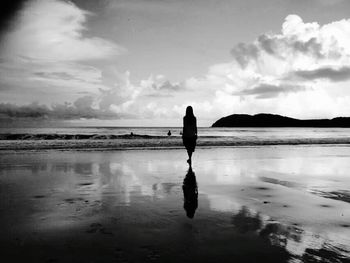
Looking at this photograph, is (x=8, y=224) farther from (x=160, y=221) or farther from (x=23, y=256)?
Answer: (x=160, y=221)

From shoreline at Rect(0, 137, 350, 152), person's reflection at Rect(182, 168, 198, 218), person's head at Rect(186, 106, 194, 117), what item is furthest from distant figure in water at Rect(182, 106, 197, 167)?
shoreline at Rect(0, 137, 350, 152)

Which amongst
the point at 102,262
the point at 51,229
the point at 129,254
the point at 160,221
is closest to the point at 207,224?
the point at 160,221

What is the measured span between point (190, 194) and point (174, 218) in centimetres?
225

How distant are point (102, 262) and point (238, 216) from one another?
9.61 feet

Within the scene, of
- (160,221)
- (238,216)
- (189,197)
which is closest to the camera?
(160,221)

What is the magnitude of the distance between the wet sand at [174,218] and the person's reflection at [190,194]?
0.9 inches

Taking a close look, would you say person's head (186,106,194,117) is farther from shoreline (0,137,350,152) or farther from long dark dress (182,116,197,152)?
shoreline (0,137,350,152)

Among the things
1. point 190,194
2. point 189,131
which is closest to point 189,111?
point 189,131

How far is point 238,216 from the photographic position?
19.4ft

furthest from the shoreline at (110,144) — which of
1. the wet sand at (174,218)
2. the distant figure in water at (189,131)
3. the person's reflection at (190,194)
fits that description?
the wet sand at (174,218)

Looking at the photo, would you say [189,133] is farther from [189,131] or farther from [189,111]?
[189,111]

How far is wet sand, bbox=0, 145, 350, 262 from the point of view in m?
4.11

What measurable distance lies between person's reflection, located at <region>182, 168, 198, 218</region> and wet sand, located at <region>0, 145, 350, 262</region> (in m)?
0.02

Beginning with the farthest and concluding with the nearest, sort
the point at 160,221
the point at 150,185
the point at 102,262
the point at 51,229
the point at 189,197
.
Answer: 1. the point at 150,185
2. the point at 189,197
3. the point at 160,221
4. the point at 51,229
5. the point at 102,262
